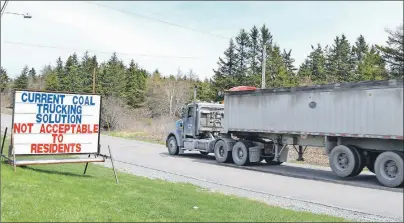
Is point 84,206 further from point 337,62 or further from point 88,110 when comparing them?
point 337,62

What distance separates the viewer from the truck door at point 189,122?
69.7 feet

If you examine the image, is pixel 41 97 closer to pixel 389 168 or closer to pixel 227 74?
pixel 389 168

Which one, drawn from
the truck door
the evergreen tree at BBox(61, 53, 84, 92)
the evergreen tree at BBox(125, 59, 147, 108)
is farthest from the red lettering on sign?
the evergreen tree at BBox(125, 59, 147, 108)

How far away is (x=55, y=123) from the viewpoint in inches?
436

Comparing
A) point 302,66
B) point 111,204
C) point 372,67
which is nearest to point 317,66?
point 302,66

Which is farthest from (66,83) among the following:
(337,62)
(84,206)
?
(84,206)

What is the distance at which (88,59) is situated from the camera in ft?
184

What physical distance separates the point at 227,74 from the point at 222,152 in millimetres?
30504

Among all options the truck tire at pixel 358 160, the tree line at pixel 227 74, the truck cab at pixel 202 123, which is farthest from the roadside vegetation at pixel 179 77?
the truck tire at pixel 358 160

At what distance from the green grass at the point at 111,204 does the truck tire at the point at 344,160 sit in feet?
17.6

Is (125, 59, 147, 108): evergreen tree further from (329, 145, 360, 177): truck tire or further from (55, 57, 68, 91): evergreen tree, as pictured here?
(329, 145, 360, 177): truck tire

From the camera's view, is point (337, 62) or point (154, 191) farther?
point (337, 62)

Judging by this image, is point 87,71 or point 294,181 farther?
point 87,71

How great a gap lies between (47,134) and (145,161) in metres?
8.29
